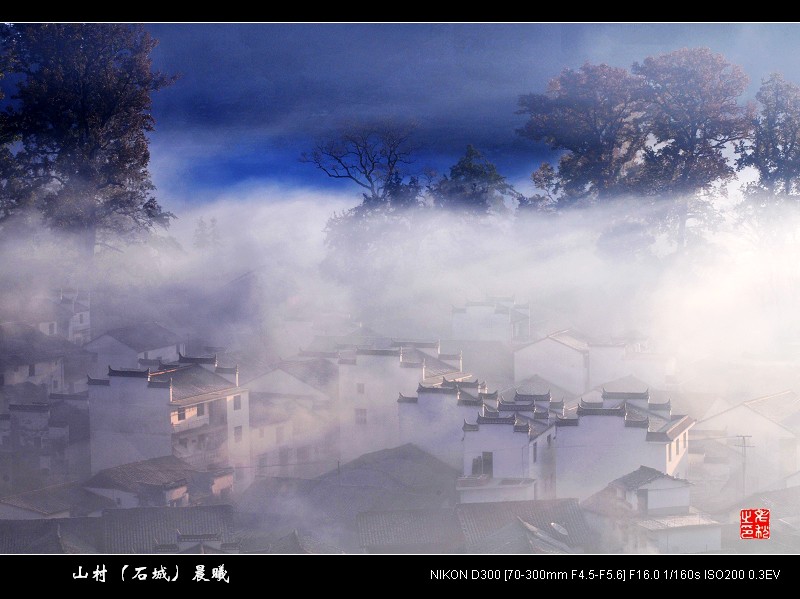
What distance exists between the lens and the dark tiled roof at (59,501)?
4.88 meters

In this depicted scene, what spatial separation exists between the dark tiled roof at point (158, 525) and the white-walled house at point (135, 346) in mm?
1974

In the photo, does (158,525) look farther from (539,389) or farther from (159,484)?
(539,389)

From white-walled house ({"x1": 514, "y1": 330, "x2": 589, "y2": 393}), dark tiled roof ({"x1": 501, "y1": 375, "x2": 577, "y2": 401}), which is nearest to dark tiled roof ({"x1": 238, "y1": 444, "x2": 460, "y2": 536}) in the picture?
dark tiled roof ({"x1": 501, "y1": 375, "x2": 577, "y2": 401})

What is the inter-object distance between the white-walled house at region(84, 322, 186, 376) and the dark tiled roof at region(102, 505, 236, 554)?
1974mm

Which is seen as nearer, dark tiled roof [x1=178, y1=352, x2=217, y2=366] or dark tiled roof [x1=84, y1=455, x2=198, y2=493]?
dark tiled roof [x1=84, y1=455, x2=198, y2=493]

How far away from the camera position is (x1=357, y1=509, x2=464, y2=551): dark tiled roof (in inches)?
180

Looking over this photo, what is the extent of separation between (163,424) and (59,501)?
79 cm

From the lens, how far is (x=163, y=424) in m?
5.56

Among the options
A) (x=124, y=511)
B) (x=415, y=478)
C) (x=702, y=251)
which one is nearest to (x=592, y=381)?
(x=702, y=251)

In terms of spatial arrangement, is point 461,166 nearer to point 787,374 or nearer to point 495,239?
point 495,239

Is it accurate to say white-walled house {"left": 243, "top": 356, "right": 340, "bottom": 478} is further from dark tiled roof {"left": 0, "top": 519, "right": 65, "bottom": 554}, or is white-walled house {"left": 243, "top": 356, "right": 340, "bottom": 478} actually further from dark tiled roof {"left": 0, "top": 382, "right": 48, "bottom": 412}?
dark tiled roof {"left": 0, "top": 382, "right": 48, "bottom": 412}

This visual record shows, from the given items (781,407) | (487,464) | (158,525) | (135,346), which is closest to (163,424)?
(158,525)

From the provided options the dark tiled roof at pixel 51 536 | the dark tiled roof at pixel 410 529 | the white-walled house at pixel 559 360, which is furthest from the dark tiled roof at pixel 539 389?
the dark tiled roof at pixel 51 536

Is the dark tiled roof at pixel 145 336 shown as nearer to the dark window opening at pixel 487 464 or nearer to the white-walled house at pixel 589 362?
the white-walled house at pixel 589 362
